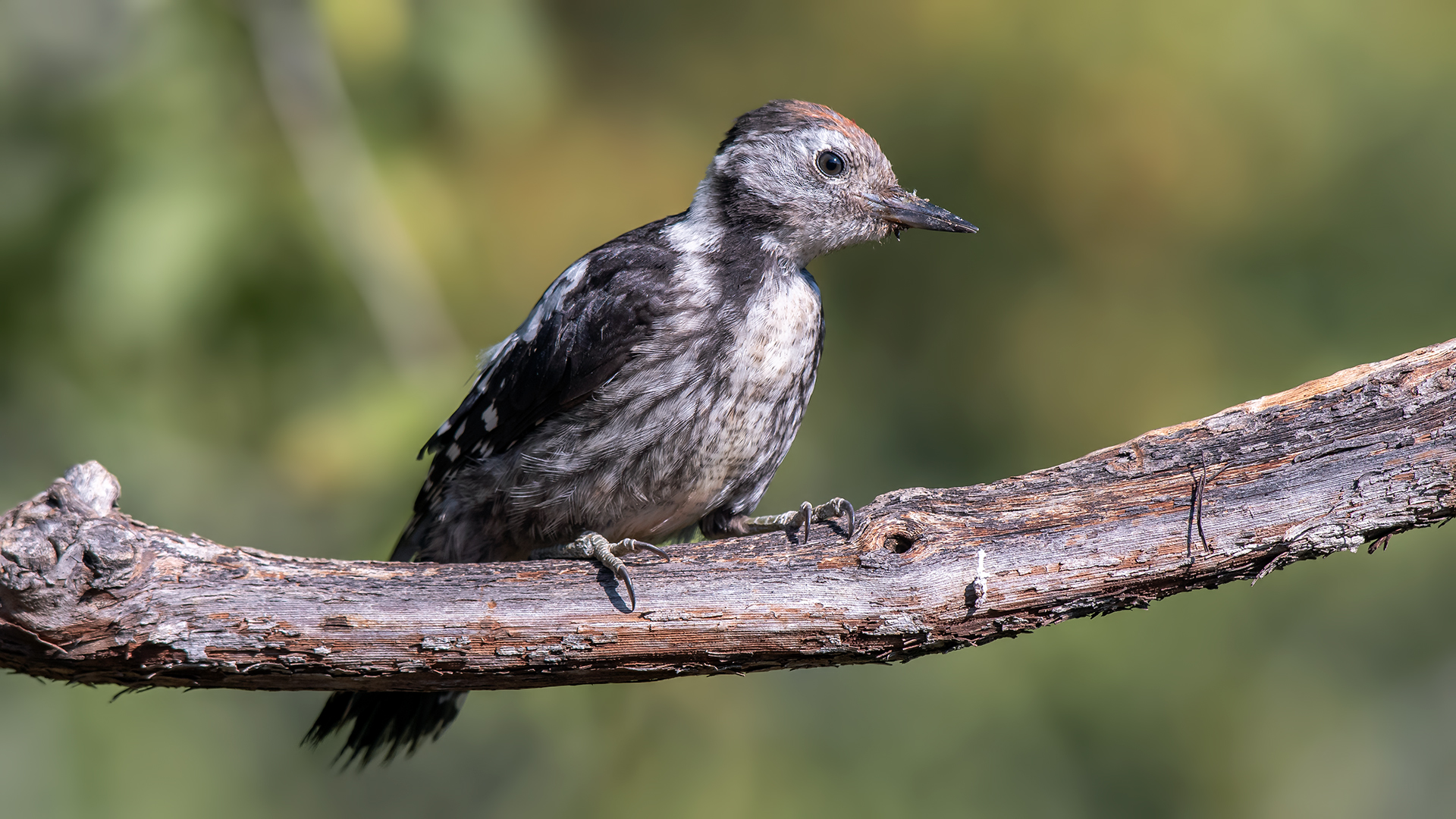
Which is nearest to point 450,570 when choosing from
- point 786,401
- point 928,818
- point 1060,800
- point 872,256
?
point 786,401

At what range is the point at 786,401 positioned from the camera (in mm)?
3607

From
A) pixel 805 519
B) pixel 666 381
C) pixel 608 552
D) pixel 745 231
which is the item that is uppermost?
pixel 745 231

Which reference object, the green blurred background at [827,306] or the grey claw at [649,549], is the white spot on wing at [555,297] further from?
the green blurred background at [827,306]

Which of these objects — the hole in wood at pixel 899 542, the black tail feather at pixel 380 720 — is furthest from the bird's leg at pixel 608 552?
the black tail feather at pixel 380 720

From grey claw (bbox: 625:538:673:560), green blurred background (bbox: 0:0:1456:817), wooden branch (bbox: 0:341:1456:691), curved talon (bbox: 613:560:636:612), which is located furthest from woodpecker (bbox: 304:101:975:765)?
green blurred background (bbox: 0:0:1456:817)

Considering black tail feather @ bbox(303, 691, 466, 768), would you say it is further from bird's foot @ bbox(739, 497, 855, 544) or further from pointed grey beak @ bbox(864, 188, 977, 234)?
pointed grey beak @ bbox(864, 188, 977, 234)

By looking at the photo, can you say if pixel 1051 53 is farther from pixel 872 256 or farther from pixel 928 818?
pixel 928 818

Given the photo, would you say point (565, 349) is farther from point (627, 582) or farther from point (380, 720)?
point (380, 720)

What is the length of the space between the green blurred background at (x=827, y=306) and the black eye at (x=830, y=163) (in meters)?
1.98

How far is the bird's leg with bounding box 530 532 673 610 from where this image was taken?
112 inches

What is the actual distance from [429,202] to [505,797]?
3129 mm

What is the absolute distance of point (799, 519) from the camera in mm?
3424

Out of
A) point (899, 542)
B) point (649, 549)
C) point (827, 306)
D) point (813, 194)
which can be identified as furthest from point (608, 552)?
point (827, 306)

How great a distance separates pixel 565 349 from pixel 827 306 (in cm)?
392
